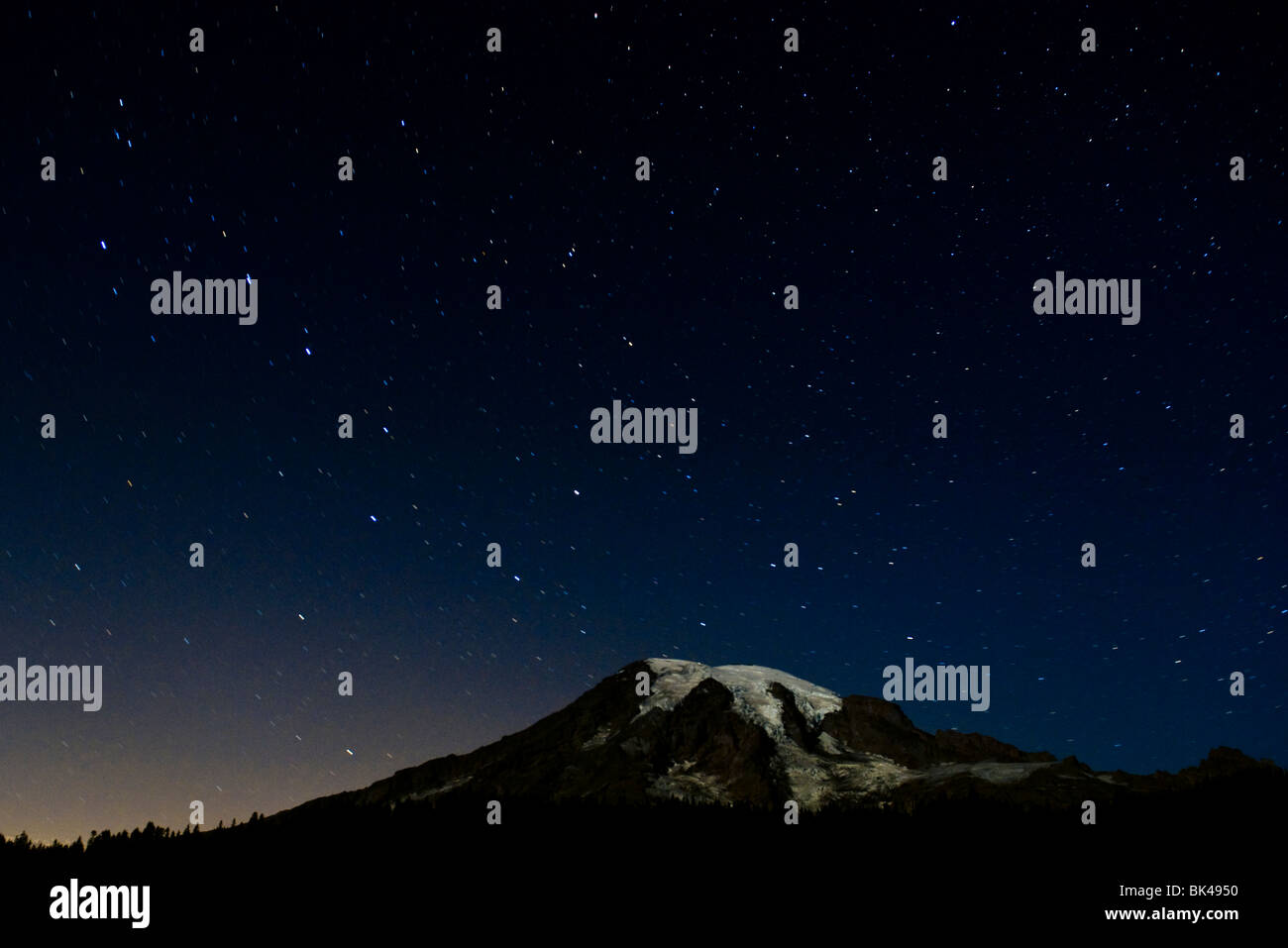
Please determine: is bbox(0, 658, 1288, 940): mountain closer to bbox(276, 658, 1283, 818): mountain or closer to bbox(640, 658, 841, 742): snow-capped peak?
bbox(276, 658, 1283, 818): mountain

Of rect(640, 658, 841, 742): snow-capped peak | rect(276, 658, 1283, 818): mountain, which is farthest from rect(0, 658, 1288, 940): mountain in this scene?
rect(640, 658, 841, 742): snow-capped peak

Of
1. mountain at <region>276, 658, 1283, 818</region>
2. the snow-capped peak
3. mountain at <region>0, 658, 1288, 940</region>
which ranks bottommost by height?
mountain at <region>276, 658, 1283, 818</region>

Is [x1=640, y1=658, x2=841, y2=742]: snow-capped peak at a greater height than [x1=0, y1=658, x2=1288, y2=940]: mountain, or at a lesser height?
lesser

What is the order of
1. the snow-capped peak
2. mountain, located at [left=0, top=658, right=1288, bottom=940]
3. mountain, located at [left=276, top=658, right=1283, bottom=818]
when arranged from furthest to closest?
1. the snow-capped peak
2. mountain, located at [left=276, top=658, right=1283, bottom=818]
3. mountain, located at [left=0, top=658, right=1288, bottom=940]

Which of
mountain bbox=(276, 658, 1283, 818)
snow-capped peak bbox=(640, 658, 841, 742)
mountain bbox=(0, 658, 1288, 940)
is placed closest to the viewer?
mountain bbox=(0, 658, 1288, 940)

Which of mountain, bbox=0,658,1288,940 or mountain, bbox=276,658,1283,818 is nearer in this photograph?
mountain, bbox=0,658,1288,940
